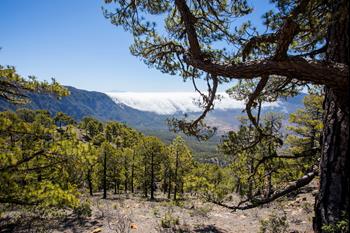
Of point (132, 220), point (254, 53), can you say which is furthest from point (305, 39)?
point (132, 220)

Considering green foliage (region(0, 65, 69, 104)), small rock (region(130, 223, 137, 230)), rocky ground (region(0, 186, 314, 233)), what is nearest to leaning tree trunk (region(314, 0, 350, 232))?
green foliage (region(0, 65, 69, 104))

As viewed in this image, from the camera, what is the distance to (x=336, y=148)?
12.2 ft

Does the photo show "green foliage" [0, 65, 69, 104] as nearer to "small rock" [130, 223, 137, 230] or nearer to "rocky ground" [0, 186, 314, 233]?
"rocky ground" [0, 186, 314, 233]

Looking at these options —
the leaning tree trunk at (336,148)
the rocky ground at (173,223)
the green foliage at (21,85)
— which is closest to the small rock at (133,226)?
the rocky ground at (173,223)

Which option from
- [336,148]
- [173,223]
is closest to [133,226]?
[173,223]

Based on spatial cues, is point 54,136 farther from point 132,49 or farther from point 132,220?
point 132,220

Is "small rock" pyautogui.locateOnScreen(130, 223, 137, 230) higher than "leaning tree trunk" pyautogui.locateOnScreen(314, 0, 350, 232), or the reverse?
"leaning tree trunk" pyautogui.locateOnScreen(314, 0, 350, 232)

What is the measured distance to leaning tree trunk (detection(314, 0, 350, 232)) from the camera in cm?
356

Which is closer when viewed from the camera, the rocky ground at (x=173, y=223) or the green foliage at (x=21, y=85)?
the green foliage at (x=21, y=85)

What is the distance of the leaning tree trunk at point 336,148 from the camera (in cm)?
356

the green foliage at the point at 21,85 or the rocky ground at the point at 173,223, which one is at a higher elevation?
the green foliage at the point at 21,85

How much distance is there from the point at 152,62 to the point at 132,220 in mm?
11293

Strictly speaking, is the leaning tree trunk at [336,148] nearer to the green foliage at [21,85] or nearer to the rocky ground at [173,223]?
the green foliage at [21,85]

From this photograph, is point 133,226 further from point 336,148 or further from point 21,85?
point 336,148
